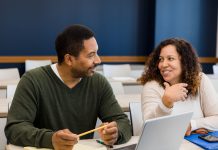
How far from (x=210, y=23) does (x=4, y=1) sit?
3963mm

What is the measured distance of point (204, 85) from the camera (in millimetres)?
2318

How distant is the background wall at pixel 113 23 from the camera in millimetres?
6395

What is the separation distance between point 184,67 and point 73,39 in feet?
2.77

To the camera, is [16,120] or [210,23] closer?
[16,120]

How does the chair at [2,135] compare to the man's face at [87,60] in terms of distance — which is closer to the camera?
the man's face at [87,60]

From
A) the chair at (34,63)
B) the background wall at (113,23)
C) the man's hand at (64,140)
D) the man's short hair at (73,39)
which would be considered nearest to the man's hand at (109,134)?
the man's hand at (64,140)

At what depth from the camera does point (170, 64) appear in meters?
2.25

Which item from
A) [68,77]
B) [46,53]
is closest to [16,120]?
[68,77]

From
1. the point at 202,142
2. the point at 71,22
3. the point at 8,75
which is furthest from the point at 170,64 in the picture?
the point at 71,22

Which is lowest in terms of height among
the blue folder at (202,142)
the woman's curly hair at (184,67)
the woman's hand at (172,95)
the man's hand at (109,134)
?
the blue folder at (202,142)

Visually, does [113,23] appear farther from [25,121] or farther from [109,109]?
[25,121]

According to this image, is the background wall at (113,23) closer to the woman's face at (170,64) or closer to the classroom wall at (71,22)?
the classroom wall at (71,22)

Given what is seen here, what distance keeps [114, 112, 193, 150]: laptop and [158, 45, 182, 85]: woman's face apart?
763 millimetres

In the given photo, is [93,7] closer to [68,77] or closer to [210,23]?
[210,23]
